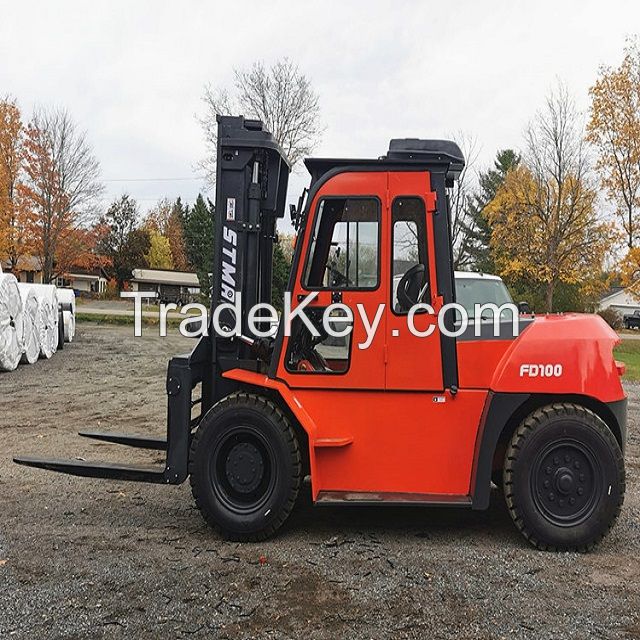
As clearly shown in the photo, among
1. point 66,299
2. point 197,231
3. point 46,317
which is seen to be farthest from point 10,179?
point 197,231

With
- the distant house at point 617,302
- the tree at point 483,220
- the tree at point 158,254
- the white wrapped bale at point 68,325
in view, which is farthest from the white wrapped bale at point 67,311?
the tree at point 158,254

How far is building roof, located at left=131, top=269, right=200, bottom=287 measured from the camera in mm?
64550

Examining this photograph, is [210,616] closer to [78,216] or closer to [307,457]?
[307,457]

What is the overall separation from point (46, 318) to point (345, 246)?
16.7 m

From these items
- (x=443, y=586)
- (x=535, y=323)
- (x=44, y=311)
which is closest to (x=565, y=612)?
(x=443, y=586)

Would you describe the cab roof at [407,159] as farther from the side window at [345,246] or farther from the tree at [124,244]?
the tree at [124,244]

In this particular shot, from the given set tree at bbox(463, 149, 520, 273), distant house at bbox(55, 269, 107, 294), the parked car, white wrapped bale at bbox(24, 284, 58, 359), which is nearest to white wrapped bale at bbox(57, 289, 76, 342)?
white wrapped bale at bbox(24, 284, 58, 359)

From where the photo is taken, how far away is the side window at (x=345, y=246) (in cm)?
465

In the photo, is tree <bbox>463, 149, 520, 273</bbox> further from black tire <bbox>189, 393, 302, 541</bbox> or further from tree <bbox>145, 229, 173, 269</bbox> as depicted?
tree <bbox>145, 229, 173, 269</bbox>

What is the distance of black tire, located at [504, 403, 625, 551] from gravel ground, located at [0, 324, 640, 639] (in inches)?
7.1

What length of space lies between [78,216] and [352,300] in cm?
2942

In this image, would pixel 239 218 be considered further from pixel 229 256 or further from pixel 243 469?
pixel 243 469

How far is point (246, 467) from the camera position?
15.4 feet

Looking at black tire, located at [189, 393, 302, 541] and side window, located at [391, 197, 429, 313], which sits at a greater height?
side window, located at [391, 197, 429, 313]
